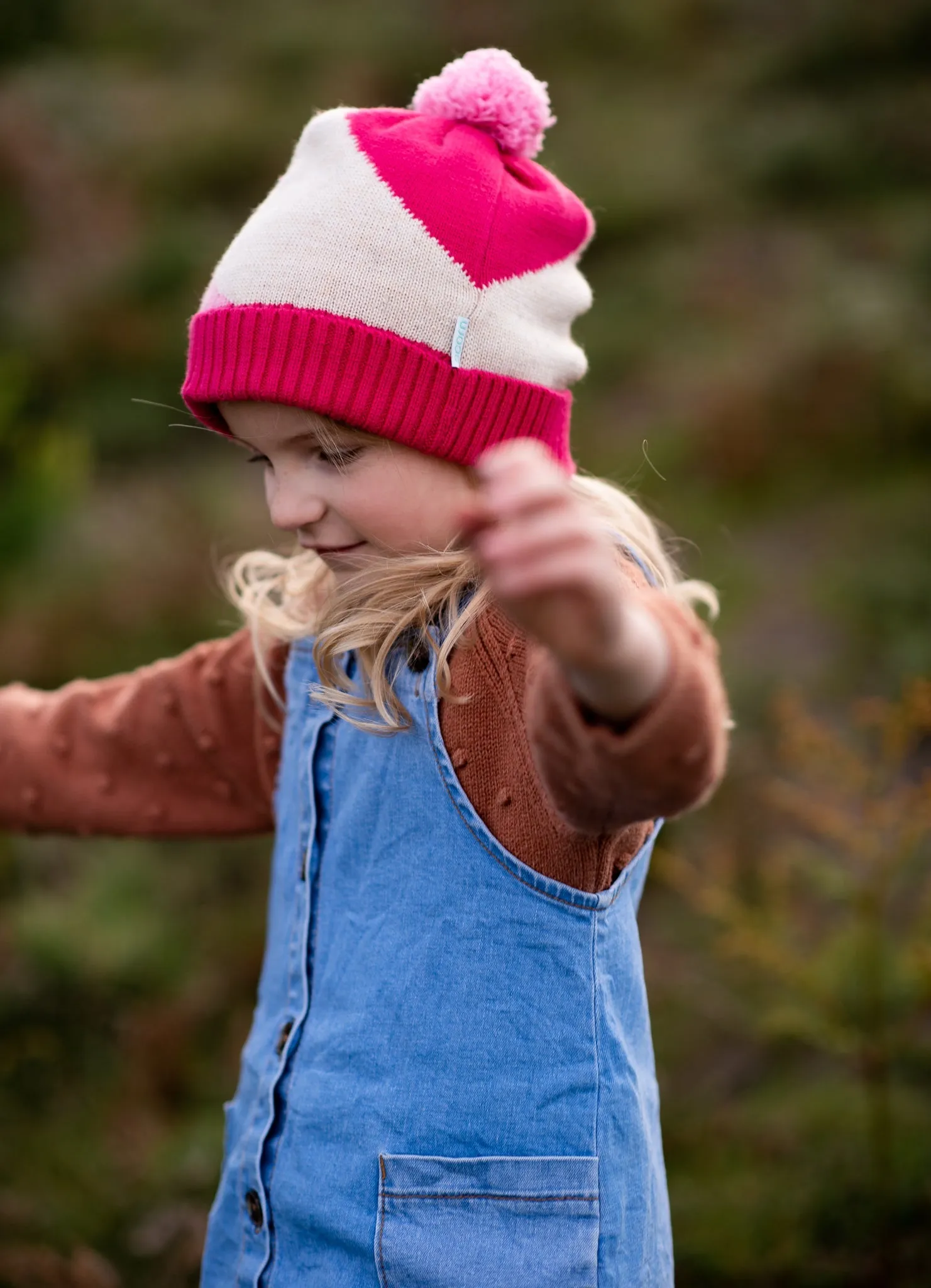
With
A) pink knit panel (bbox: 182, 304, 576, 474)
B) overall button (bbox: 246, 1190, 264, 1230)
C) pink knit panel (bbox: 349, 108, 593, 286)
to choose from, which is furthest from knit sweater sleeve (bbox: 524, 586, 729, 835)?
overall button (bbox: 246, 1190, 264, 1230)

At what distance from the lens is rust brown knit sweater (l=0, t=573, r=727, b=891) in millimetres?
850

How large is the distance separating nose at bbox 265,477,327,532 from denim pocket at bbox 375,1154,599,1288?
0.63m

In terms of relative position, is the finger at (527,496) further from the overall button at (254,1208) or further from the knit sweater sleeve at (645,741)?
the overall button at (254,1208)

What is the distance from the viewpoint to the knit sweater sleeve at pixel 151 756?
1.53 metres

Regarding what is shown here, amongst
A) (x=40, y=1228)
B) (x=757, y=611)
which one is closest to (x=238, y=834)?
(x=40, y=1228)

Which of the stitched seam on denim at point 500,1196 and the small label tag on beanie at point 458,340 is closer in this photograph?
the stitched seam on denim at point 500,1196

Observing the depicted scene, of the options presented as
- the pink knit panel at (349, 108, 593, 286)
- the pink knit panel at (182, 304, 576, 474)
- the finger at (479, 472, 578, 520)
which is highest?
the pink knit panel at (349, 108, 593, 286)

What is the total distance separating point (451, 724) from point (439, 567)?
17 cm

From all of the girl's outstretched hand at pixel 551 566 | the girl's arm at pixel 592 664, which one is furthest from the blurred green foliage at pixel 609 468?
the girl's outstretched hand at pixel 551 566

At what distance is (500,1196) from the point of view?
1121 millimetres

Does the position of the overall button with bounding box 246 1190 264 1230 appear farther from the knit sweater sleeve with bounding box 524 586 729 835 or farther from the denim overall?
the knit sweater sleeve with bounding box 524 586 729 835

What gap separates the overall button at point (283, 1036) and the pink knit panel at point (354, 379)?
63 centimetres

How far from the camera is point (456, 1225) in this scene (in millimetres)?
1111

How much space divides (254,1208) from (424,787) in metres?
0.52
